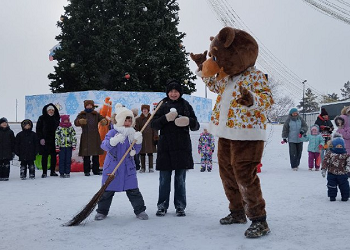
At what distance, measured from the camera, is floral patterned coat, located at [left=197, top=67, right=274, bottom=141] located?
380 cm

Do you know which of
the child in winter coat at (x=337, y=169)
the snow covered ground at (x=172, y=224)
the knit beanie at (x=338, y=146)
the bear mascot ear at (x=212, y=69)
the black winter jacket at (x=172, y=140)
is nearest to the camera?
the snow covered ground at (x=172, y=224)

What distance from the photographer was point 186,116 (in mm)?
4973

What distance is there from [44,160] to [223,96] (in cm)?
698

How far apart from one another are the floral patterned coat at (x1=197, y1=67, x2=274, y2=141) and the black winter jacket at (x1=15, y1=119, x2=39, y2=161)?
657 centimetres

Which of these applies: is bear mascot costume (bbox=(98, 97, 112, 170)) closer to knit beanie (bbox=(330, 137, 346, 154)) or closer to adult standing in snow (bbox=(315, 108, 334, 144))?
knit beanie (bbox=(330, 137, 346, 154))

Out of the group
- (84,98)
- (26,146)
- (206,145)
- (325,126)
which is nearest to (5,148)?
(26,146)

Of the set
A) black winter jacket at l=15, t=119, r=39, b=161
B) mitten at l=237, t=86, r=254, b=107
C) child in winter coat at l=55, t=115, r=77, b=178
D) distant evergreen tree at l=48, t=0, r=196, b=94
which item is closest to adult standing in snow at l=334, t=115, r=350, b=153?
mitten at l=237, t=86, r=254, b=107

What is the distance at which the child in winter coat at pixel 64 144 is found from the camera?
9.49 m

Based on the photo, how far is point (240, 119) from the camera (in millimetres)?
3855

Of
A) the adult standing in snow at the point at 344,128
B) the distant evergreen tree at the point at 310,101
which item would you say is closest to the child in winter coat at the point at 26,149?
the adult standing in snow at the point at 344,128

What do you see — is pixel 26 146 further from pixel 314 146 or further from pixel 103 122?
pixel 314 146

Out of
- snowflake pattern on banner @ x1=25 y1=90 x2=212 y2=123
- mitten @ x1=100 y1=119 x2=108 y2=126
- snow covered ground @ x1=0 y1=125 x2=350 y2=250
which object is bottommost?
snow covered ground @ x1=0 y1=125 x2=350 y2=250

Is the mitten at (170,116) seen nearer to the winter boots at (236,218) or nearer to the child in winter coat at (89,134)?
the winter boots at (236,218)

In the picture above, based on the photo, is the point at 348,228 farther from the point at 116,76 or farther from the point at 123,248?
the point at 116,76
